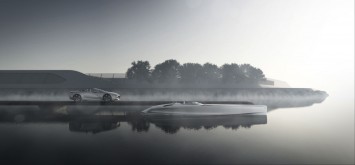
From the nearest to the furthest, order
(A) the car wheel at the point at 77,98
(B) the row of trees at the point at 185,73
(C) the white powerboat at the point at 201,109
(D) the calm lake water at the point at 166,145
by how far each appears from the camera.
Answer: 1. (D) the calm lake water at the point at 166,145
2. (C) the white powerboat at the point at 201,109
3. (A) the car wheel at the point at 77,98
4. (B) the row of trees at the point at 185,73

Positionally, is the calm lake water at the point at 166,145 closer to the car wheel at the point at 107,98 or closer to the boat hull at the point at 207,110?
the boat hull at the point at 207,110

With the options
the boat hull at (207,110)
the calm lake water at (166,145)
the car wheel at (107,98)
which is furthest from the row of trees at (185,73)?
the calm lake water at (166,145)

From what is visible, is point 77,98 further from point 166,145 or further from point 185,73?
point 185,73

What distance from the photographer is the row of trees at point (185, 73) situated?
86500 mm

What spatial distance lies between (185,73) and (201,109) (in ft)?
214

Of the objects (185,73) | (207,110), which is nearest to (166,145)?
(207,110)

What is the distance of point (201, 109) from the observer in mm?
21984

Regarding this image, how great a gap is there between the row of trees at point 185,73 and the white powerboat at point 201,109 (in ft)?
209

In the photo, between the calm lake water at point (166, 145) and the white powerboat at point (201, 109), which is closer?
the calm lake water at point (166, 145)

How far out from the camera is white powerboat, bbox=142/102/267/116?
2188 cm

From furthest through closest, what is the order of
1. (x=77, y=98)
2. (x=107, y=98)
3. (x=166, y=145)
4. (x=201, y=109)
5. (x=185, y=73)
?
(x=185, y=73)
(x=107, y=98)
(x=77, y=98)
(x=201, y=109)
(x=166, y=145)

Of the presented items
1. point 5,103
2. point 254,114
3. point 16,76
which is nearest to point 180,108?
point 254,114

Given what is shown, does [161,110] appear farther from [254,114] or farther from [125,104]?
[125,104]

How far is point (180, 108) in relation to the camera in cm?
2177
